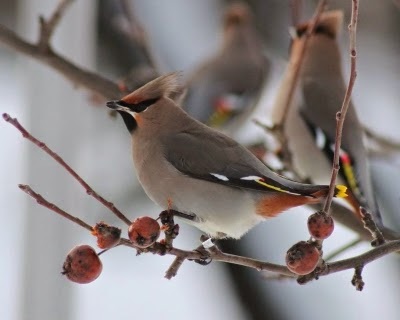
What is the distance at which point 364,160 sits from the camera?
259 centimetres

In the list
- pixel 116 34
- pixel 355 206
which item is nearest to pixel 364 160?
pixel 355 206

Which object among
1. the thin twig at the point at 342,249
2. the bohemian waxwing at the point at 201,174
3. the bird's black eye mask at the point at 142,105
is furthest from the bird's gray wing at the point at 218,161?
the thin twig at the point at 342,249

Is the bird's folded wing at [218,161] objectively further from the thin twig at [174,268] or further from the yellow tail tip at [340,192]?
the thin twig at [174,268]

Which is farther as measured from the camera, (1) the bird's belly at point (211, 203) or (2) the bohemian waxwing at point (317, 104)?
(2) the bohemian waxwing at point (317, 104)

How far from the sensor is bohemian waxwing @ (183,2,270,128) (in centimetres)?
372

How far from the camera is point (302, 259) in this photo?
1.49 m

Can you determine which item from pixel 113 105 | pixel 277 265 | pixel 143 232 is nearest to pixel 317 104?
pixel 113 105

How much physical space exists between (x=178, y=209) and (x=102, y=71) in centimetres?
381

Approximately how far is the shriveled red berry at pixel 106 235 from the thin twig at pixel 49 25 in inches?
37.0

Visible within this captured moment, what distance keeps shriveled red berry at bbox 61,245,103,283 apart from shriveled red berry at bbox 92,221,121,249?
1.3 inches

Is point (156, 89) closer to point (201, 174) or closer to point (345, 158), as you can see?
point (201, 174)

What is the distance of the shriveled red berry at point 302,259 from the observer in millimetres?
1491

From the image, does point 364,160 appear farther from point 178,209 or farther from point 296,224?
point 296,224

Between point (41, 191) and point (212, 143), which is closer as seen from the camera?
point (212, 143)
